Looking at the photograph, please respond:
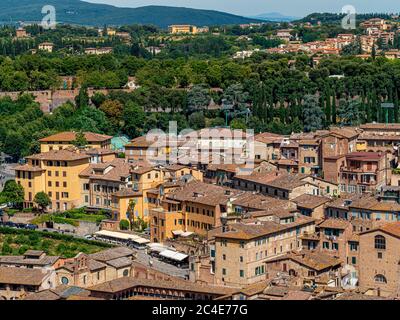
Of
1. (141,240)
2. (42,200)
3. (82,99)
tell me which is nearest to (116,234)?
(141,240)

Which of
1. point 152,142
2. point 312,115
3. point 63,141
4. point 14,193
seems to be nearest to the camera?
point 14,193

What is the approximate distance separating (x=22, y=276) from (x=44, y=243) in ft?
14.8

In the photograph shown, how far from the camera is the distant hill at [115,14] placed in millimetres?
142375

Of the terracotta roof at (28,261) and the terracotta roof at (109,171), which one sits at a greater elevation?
the terracotta roof at (109,171)

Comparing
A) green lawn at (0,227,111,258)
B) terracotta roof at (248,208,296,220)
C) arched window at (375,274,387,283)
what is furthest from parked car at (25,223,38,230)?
arched window at (375,274,387,283)

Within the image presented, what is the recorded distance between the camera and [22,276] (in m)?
15.9

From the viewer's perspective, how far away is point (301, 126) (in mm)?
29969

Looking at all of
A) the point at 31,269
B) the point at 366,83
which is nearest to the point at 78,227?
the point at 31,269

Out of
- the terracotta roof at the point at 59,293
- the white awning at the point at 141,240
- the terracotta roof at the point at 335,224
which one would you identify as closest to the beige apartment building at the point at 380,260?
the terracotta roof at the point at 335,224

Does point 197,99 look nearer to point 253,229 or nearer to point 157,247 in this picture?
point 157,247

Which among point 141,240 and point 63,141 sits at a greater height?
point 63,141

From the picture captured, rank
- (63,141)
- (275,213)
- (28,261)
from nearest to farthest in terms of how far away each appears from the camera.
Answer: (28,261) → (275,213) → (63,141)

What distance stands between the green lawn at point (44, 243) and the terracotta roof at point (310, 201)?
427 cm

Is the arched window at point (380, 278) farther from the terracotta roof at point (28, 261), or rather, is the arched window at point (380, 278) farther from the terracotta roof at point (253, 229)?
the terracotta roof at point (28, 261)
